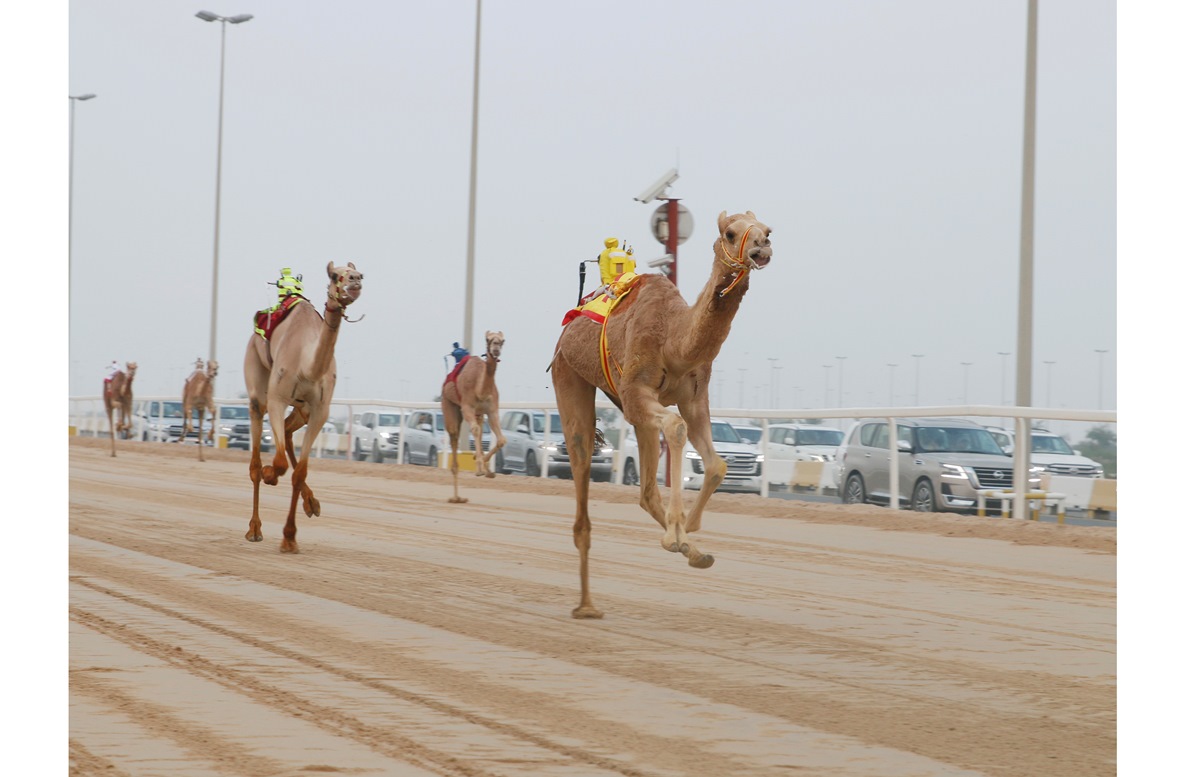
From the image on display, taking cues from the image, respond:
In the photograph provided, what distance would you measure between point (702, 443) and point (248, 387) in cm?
828

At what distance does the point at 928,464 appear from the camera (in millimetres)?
20375

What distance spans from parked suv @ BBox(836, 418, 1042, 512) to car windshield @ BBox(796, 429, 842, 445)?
0.17 m

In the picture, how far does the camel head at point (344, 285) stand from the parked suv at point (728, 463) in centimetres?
911

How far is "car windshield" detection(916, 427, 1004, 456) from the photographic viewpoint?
19438mm

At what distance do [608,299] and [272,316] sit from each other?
21.4ft

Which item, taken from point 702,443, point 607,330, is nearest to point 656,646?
point 702,443

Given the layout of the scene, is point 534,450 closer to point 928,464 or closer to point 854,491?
point 854,491

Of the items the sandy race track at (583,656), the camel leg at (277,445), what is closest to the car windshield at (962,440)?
the sandy race track at (583,656)

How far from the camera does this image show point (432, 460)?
35969mm

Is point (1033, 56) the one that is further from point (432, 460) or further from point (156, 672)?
point (432, 460)

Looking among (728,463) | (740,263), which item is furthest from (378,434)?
(740,263)

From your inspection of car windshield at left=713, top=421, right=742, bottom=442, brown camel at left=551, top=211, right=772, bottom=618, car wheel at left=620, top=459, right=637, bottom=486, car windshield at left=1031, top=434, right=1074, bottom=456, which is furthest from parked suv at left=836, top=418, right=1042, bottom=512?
brown camel at left=551, top=211, right=772, bottom=618

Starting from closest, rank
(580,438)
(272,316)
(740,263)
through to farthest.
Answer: (740,263)
(580,438)
(272,316)

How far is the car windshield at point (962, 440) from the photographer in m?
19.4
